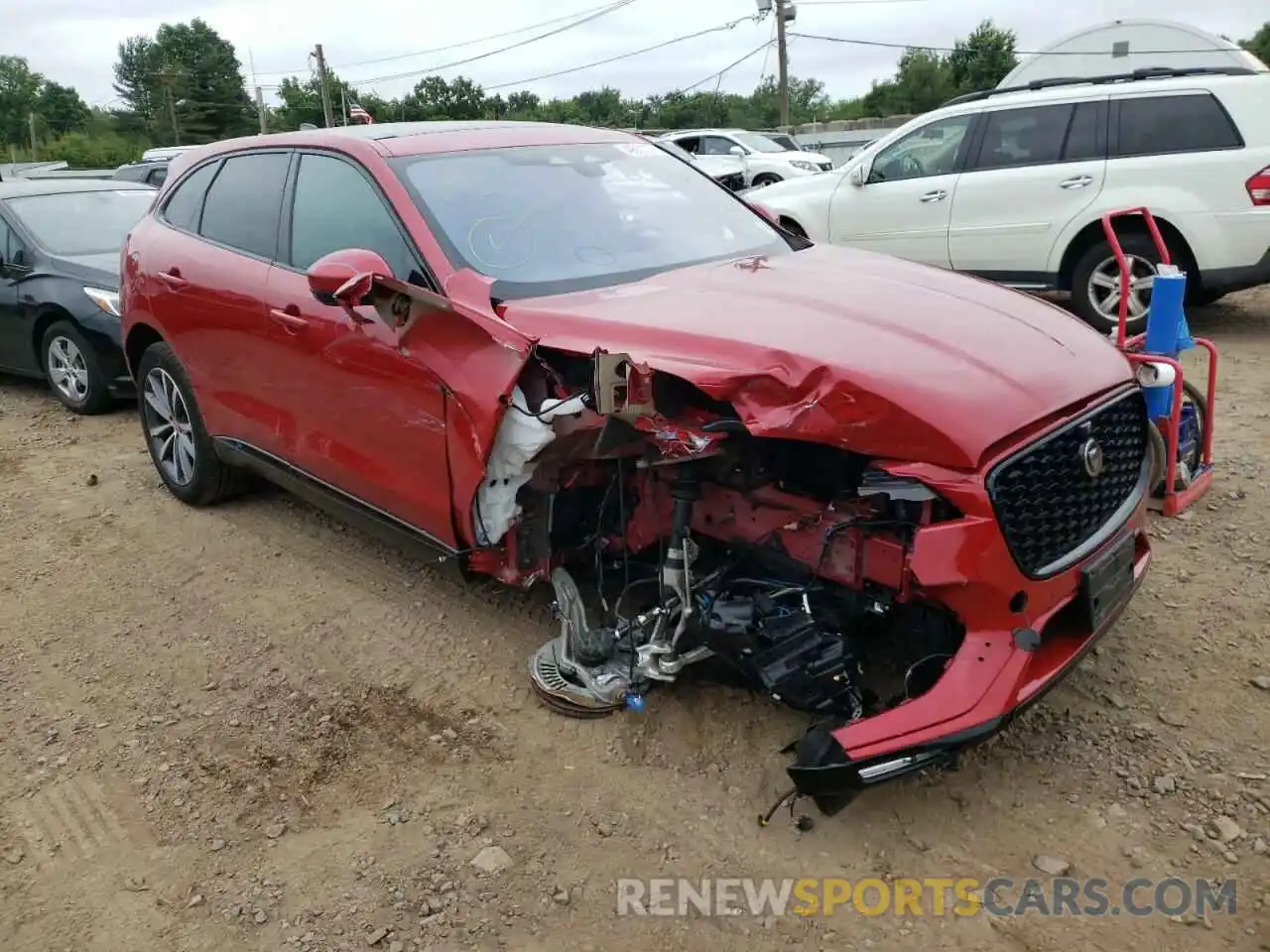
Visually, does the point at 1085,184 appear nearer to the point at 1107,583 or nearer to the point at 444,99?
the point at 1107,583

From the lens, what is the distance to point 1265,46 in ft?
132

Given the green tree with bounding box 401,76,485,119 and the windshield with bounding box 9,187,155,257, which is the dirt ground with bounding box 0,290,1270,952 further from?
the green tree with bounding box 401,76,485,119

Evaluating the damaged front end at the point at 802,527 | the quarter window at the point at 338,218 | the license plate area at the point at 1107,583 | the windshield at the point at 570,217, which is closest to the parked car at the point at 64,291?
the quarter window at the point at 338,218

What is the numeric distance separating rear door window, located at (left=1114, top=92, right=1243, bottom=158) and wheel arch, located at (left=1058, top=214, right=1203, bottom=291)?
506 mm

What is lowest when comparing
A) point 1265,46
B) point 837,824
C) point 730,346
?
point 837,824

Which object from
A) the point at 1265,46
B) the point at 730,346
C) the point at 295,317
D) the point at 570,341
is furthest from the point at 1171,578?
the point at 1265,46

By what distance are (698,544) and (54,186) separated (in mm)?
7026

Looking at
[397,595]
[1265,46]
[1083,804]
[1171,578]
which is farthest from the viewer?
[1265,46]

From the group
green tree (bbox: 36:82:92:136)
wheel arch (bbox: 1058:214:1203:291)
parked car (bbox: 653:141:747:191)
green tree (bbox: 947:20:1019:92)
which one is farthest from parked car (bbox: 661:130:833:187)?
green tree (bbox: 36:82:92:136)

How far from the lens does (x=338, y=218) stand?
3746mm

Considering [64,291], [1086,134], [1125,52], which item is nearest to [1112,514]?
[1086,134]

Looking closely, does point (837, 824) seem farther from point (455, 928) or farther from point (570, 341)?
point (570, 341)

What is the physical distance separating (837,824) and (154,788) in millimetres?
1982

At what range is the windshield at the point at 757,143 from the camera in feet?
59.3
